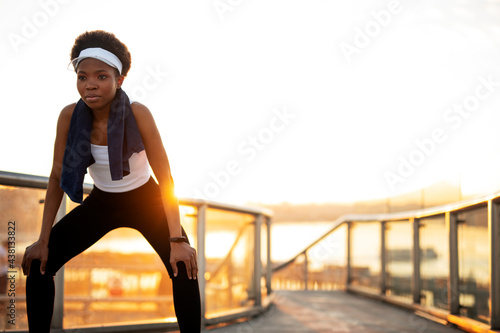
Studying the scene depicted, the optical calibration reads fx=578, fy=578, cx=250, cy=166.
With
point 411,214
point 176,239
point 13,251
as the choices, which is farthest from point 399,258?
point 176,239

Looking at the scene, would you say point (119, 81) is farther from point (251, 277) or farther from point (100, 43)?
point (251, 277)

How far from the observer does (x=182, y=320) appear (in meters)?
2.20

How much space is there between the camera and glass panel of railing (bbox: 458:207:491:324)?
480 cm

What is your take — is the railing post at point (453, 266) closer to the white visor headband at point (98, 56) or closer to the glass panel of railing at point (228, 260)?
the glass panel of railing at point (228, 260)

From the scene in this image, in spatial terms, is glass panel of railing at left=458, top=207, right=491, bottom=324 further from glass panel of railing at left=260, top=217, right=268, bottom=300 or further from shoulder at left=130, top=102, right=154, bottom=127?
shoulder at left=130, top=102, right=154, bottom=127

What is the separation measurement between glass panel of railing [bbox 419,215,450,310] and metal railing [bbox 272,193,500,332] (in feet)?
0.03

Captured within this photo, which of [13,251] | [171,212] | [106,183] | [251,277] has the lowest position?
[251,277]

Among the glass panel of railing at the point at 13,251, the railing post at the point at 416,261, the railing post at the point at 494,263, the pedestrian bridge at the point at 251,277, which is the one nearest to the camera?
the glass panel of railing at the point at 13,251

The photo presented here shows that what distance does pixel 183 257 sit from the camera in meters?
2.19

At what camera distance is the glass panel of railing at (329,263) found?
943cm

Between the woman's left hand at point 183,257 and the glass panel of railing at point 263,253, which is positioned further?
the glass panel of railing at point 263,253

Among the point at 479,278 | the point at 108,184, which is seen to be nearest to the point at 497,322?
the point at 479,278

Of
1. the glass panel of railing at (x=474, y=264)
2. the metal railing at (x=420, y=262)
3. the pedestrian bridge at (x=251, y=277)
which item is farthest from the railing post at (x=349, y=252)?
the glass panel of railing at (x=474, y=264)

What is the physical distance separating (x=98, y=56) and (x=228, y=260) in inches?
151
